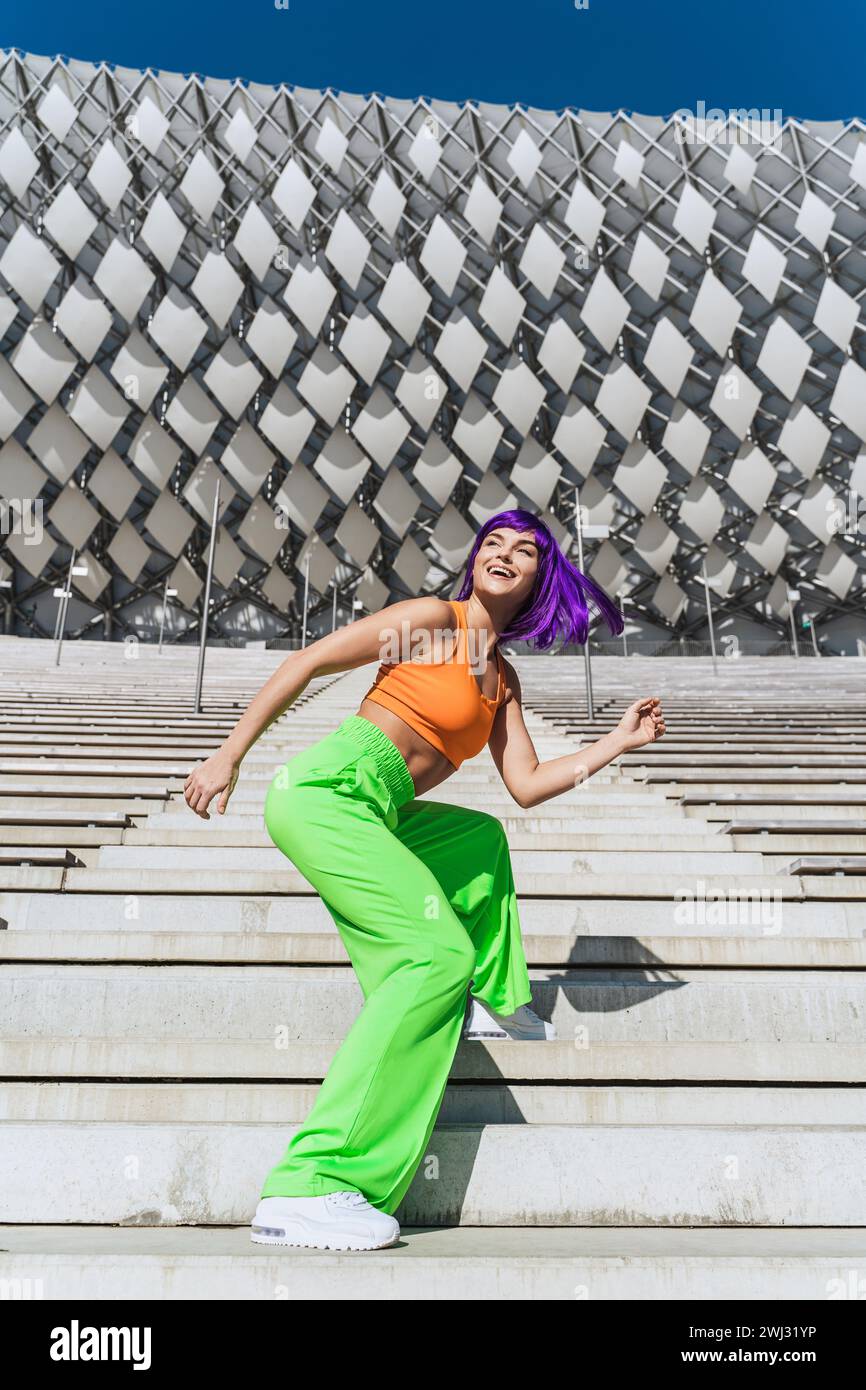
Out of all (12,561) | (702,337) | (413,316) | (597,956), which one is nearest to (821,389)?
(702,337)

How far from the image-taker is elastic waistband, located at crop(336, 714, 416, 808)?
5.59 ft

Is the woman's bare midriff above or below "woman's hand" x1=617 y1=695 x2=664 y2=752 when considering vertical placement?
below

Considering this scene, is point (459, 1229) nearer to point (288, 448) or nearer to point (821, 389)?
point (288, 448)

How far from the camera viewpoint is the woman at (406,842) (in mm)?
1364

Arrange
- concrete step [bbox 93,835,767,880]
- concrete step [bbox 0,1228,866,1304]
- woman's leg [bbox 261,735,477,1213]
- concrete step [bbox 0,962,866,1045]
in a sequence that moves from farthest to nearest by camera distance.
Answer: concrete step [bbox 93,835,767,880] < concrete step [bbox 0,962,866,1045] < woman's leg [bbox 261,735,477,1213] < concrete step [bbox 0,1228,866,1304]

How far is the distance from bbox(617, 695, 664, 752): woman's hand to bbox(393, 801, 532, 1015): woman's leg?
0.33 metres

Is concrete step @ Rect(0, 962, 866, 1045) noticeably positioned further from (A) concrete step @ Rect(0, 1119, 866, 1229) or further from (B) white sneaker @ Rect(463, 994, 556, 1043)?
(A) concrete step @ Rect(0, 1119, 866, 1229)

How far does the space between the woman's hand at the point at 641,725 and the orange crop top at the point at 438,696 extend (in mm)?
313

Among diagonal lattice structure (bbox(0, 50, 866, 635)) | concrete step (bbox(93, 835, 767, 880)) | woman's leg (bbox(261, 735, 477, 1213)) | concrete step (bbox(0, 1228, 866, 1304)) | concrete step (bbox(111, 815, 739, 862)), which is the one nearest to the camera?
concrete step (bbox(0, 1228, 866, 1304))

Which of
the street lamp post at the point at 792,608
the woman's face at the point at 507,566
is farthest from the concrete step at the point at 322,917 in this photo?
the street lamp post at the point at 792,608

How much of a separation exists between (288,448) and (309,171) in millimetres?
9649

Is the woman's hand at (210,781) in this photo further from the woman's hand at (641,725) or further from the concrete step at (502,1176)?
the woman's hand at (641,725)

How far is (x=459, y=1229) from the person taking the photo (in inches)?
60.3

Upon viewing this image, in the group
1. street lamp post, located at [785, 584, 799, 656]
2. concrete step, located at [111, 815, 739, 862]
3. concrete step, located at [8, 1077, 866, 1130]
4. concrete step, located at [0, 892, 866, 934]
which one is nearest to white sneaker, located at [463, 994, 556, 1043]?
concrete step, located at [8, 1077, 866, 1130]
